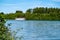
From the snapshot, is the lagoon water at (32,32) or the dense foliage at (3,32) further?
the lagoon water at (32,32)

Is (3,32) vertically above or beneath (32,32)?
above

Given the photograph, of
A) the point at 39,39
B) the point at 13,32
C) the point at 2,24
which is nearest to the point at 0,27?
the point at 2,24

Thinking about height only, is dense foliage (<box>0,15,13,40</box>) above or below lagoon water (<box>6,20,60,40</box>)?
above

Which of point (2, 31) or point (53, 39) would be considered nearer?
point (2, 31)

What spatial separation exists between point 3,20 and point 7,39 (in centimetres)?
35

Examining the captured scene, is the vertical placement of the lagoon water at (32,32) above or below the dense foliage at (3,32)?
below

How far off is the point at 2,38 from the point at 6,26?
0.35m

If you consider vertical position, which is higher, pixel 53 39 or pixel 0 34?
pixel 0 34

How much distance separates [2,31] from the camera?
15.3 ft

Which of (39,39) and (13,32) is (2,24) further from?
(39,39)

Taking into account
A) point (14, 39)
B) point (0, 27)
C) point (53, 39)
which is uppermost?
point (0, 27)

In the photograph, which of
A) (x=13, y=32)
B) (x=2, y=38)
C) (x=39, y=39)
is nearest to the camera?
(x=2, y=38)

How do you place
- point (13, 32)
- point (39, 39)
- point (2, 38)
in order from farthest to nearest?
point (39, 39), point (13, 32), point (2, 38)

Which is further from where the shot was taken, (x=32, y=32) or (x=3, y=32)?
(x=32, y=32)
